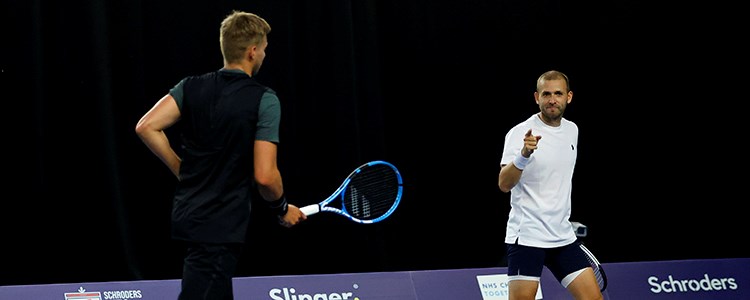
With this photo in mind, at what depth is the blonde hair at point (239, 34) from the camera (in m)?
4.30

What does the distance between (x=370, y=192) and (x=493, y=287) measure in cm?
209

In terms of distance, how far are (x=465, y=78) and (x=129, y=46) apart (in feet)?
7.83

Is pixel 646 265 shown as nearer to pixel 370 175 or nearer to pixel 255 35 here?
pixel 370 175

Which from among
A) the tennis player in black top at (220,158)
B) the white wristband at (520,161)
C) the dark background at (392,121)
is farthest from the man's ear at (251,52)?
the dark background at (392,121)

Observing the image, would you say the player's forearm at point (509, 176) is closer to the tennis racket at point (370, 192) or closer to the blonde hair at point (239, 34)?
the tennis racket at point (370, 192)

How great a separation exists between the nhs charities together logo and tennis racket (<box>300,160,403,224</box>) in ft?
5.93

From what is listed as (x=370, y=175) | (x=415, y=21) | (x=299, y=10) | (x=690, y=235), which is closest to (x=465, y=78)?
(x=415, y=21)

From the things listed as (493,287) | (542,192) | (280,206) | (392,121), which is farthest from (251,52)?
(392,121)

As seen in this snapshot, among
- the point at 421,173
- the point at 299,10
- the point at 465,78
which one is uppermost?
Answer: the point at 299,10

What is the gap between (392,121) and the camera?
311 inches

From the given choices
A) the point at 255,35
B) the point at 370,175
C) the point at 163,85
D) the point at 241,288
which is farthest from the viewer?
the point at 163,85

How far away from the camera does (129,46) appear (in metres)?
Result: 7.09

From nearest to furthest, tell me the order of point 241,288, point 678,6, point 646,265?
1. point 241,288
2. point 646,265
3. point 678,6

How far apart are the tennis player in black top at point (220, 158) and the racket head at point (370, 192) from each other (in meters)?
1.05
